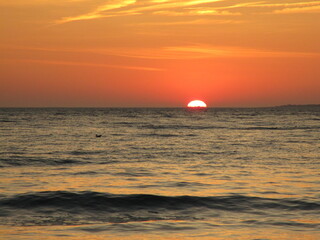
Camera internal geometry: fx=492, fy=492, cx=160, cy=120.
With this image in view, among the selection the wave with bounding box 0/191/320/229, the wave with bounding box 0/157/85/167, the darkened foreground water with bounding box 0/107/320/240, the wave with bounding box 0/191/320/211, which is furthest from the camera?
the wave with bounding box 0/157/85/167

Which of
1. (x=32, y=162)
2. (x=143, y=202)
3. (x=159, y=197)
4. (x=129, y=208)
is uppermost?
(x=32, y=162)

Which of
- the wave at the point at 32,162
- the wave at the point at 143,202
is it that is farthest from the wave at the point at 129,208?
the wave at the point at 32,162

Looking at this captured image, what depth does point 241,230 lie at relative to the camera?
12961mm

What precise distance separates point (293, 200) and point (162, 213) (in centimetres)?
466

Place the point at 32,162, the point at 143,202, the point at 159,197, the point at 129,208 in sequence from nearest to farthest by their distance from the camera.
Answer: the point at 129,208, the point at 143,202, the point at 159,197, the point at 32,162

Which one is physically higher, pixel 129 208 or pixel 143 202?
pixel 143 202

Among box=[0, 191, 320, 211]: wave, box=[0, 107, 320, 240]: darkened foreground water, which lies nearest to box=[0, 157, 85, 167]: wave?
box=[0, 107, 320, 240]: darkened foreground water

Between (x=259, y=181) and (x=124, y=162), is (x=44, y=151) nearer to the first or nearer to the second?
(x=124, y=162)

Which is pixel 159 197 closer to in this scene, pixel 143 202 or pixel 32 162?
pixel 143 202

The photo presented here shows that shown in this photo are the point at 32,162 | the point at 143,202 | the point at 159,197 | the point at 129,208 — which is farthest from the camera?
the point at 32,162

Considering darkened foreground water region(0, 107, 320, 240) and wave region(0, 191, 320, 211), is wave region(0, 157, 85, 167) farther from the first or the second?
wave region(0, 191, 320, 211)

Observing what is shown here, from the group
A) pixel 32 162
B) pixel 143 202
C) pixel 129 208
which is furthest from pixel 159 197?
pixel 32 162

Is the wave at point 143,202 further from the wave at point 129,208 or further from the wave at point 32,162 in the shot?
the wave at point 32,162

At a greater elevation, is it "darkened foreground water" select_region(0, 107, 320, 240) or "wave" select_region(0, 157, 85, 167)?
"wave" select_region(0, 157, 85, 167)
